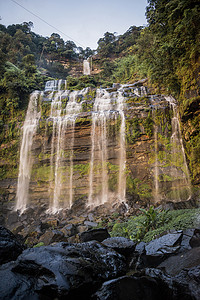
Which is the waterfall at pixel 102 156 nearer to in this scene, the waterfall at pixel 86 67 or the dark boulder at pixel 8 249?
the dark boulder at pixel 8 249

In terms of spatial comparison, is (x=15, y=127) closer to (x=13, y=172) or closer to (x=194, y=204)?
(x=13, y=172)

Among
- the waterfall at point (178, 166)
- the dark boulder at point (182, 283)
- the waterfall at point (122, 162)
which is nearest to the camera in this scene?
the dark boulder at point (182, 283)

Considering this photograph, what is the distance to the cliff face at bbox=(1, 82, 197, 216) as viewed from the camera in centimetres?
1133

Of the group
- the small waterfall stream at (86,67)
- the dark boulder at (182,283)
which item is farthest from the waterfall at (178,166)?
the small waterfall stream at (86,67)

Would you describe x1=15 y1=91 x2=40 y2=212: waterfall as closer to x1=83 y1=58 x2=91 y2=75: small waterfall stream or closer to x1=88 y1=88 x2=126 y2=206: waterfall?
x1=88 y1=88 x2=126 y2=206: waterfall

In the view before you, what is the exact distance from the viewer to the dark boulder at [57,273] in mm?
1907

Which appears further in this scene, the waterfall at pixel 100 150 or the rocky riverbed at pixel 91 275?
the waterfall at pixel 100 150

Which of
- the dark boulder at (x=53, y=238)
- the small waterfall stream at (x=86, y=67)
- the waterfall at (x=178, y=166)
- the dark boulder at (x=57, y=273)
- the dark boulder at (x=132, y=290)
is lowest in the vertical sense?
the dark boulder at (x=53, y=238)

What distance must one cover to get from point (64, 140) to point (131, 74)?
16.4 meters

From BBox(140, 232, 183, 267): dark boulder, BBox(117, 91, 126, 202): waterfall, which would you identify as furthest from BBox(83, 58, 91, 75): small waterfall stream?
BBox(140, 232, 183, 267): dark boulder

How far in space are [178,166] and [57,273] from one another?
34.5 feet

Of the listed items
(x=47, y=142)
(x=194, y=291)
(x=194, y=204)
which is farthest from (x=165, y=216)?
(x=47, y=142)

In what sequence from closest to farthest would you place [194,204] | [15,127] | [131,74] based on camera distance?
1. [194,204]
2. [15,127]
3. [131,74]

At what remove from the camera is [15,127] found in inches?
626
